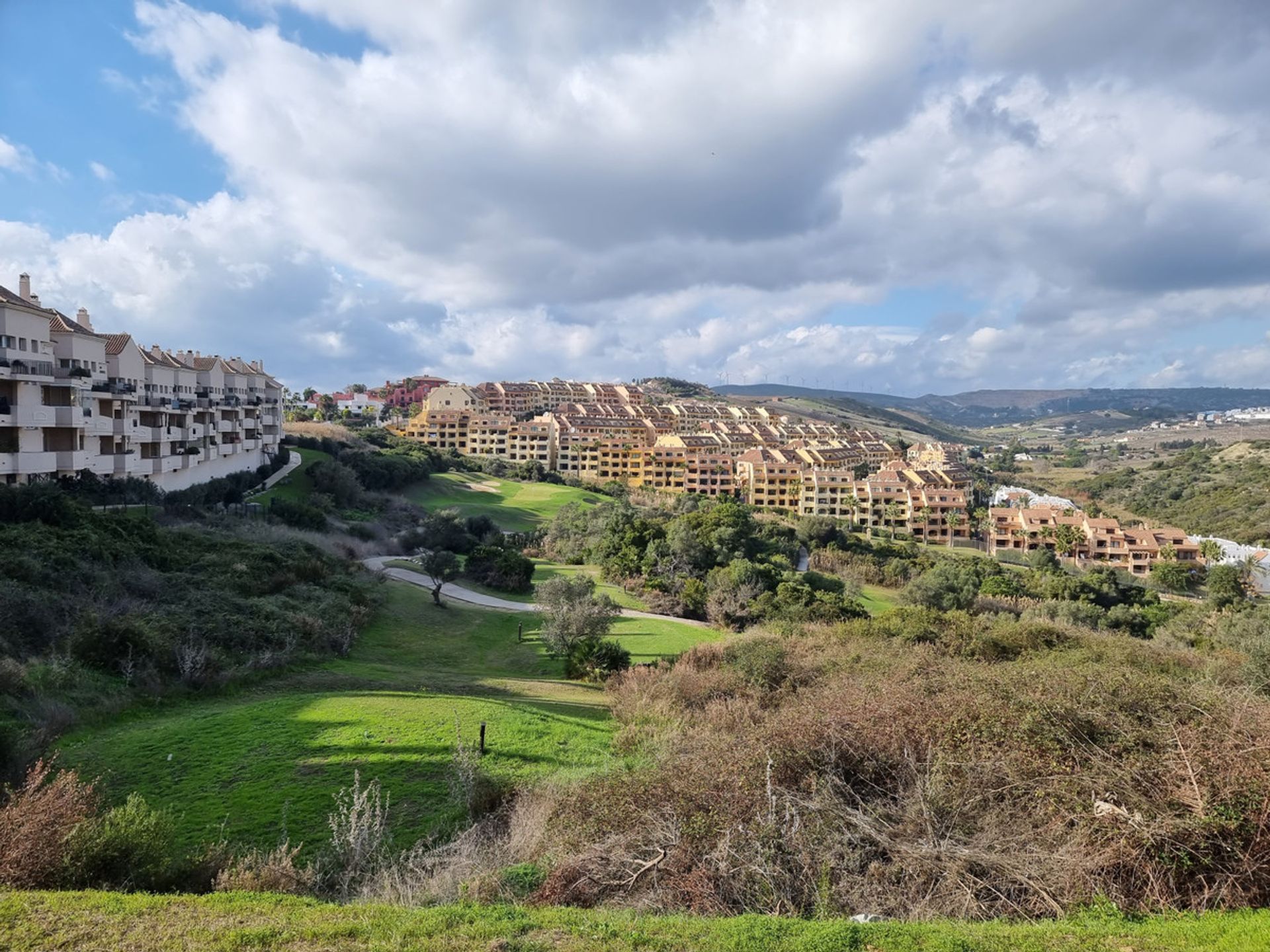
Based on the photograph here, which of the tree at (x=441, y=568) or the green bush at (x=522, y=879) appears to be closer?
the green bush at (x=522, y=879)

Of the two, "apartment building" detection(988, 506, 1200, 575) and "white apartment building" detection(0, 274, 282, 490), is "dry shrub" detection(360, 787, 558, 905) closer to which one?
"white apartment building" detection(0, 274, 282, 490)

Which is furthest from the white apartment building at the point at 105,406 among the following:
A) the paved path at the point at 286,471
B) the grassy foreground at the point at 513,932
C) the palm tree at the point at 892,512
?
the palm tree at the point at 892,512

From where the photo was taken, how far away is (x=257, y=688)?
15.4 m

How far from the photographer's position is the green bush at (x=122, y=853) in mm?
6910

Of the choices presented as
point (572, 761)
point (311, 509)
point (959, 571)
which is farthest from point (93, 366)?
point (959, 571)

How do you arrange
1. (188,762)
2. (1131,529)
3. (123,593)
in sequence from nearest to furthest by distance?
(188,762) → (123,593) → (1131,529)

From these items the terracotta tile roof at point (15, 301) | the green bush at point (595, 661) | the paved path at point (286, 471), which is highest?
the terracotta tile roof at point (15, 301)

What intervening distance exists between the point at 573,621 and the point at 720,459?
7127 centimetres

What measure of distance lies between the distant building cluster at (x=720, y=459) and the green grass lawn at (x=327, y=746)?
212 ft

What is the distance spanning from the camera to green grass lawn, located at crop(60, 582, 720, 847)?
976 cm

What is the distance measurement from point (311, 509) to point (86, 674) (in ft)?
87.1

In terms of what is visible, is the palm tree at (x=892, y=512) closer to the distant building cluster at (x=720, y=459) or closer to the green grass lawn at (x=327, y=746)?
the distant building cluster at (x=720, y=459)

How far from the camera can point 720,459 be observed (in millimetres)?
91000

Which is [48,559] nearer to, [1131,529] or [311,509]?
[311,509]
